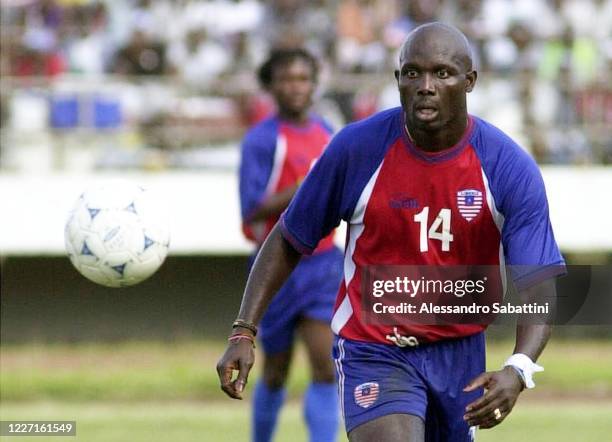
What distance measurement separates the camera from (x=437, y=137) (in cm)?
534

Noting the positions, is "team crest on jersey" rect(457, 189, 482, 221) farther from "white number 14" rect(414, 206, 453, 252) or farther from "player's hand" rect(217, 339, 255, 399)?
"player's hand" rect(217, 339, 255, 399)

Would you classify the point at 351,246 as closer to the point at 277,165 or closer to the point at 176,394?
the point at 277,165

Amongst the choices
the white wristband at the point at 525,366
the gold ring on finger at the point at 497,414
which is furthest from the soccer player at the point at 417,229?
the gold ring on finger at the point at 497,414

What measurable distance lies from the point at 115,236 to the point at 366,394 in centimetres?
195

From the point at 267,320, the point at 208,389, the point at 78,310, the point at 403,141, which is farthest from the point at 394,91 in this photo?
the point at 403,141

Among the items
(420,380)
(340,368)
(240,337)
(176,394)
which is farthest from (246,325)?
(176,394)

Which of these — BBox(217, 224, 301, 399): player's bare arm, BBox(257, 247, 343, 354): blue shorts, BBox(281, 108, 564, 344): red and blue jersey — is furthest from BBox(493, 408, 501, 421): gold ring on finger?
BBox(257, 247, 343, 354): blue shorts

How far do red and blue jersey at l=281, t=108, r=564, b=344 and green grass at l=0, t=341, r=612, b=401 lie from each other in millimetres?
7950

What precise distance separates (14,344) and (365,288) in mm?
10711

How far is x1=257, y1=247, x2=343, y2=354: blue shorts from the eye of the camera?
8680 millimetres

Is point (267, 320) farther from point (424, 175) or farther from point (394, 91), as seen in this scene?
point (394, 91)

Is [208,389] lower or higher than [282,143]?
lower

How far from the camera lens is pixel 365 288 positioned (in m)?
5.56

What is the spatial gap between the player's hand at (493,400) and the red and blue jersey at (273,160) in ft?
13.1
